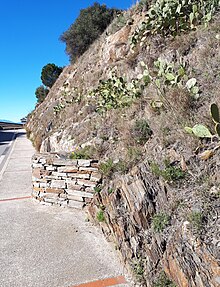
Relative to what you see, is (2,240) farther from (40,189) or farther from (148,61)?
(148,61)

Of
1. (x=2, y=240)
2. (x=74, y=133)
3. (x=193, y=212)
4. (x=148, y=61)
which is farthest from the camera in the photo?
(x=74, y=133)

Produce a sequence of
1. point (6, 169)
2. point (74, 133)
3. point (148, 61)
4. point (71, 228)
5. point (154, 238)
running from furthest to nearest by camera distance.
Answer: point (6, 169), point (74, 133), point (148, 61), point (71, 228), point (154, 238)

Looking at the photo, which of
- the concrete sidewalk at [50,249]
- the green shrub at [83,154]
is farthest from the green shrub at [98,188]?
the green shrub at [83,154]

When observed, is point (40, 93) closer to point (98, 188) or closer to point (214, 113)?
point (98, 188)

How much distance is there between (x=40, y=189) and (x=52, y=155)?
933mm

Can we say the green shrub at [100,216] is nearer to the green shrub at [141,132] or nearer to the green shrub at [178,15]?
the green shrub at [141,132]

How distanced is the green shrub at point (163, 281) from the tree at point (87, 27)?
599 inches

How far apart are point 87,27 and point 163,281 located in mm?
15958

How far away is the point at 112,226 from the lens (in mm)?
4113

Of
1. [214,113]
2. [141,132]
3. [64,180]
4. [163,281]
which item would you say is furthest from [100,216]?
[214,113]

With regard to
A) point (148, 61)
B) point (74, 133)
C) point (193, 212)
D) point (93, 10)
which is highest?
point (93, 10)

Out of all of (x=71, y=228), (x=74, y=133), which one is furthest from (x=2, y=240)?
(x=74, y=133)

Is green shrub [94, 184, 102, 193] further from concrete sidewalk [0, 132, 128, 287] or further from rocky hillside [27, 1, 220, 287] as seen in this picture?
concrete sidewalk [0, 132, 128, 287]

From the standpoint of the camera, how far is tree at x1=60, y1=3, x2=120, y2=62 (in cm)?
1594
